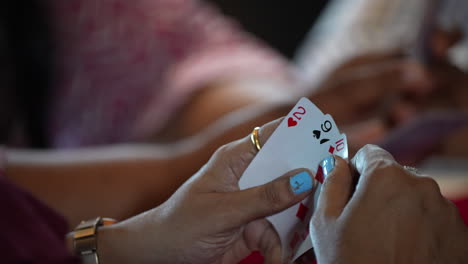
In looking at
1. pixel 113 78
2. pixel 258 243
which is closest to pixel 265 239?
pixel 258 243

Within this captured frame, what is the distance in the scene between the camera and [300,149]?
0.52 metres

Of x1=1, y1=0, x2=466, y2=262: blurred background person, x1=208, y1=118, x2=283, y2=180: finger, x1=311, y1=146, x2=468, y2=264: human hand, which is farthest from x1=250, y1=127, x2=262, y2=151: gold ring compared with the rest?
x1=1, y1=0, x2=466, y2=262: blurred background person

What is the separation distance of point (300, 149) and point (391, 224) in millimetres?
118

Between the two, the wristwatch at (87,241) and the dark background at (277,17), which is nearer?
Answer: the wristwatch at (87,241)

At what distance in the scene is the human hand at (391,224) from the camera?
440 millimetres

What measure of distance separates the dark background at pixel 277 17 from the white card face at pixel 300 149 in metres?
1.71

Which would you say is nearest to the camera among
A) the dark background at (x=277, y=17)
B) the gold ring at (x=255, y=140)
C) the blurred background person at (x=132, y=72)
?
the gold ring at (x=255, y=140)

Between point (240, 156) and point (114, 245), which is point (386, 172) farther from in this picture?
point (114, 245)

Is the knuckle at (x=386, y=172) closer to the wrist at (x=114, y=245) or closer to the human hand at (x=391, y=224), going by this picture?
the human hand at (x=391, y=224)

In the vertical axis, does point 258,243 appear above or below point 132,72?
below

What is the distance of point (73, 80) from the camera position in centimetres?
160

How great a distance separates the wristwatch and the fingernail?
0.29 meters

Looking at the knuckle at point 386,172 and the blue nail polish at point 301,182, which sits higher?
the knuckle at point 386,172

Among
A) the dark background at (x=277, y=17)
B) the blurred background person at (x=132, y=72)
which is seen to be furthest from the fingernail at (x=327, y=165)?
the dark background at (x=277, y=17)
